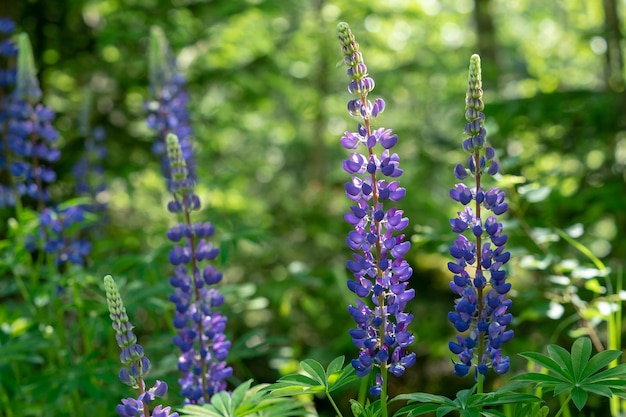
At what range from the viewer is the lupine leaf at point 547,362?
6.55 ft

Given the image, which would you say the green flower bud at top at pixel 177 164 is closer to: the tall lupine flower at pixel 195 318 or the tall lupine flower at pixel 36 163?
the tall lupine flower at pixel 195 318

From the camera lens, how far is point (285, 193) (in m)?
8.20

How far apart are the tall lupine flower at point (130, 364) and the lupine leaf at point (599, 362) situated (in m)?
1.15

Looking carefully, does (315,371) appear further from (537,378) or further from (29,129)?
(29,129)

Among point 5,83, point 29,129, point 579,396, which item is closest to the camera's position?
point 579,396

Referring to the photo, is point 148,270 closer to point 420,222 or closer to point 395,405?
point 395,405

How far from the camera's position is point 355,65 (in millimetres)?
2076

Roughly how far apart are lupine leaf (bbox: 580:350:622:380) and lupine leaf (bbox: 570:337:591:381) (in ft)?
0.03

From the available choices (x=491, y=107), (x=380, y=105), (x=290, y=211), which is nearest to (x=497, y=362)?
(x=380, y=105)

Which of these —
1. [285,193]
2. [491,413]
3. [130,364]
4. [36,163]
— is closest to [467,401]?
[491,413]

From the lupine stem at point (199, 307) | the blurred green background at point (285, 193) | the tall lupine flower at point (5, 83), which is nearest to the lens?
the lupine stem at point (199, 307)

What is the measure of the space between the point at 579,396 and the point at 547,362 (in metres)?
0.18

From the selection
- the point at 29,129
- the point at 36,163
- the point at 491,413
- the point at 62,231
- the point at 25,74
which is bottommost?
the point at 491,413

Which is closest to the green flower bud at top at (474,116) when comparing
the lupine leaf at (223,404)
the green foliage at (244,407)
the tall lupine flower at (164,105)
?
the green foliage at (244,407)
